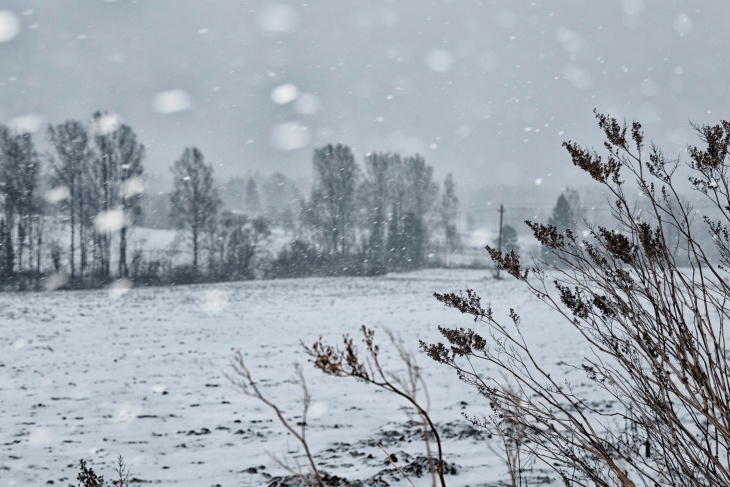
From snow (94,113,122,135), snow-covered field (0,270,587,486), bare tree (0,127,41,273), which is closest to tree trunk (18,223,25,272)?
bare tree (0,127,41,273)

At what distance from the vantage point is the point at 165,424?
5.79 m

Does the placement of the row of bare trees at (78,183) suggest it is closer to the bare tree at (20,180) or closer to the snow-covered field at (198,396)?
the bare tree at (20,180)

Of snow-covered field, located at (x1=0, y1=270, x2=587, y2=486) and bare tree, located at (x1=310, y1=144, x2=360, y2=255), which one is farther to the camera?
bare tree, located at (x1=310, y1=144, x2=360, y2=255)

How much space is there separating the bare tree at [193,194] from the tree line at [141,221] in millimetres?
69

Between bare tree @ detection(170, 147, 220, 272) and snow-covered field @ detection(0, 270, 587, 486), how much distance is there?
48.0 feet

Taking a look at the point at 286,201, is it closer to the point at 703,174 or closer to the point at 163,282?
the point at 163,282

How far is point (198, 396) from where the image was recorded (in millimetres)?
7070

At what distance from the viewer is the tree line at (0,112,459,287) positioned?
26422 mm

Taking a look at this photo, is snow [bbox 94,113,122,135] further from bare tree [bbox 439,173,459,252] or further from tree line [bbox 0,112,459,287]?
bare tree [bbox 439,173,459,252]

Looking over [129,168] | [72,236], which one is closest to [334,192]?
[129,168]

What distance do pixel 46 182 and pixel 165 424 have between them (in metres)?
27.7

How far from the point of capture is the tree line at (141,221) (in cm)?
2642

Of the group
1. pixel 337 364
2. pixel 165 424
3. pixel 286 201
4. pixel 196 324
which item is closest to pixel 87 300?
pixel 196 324

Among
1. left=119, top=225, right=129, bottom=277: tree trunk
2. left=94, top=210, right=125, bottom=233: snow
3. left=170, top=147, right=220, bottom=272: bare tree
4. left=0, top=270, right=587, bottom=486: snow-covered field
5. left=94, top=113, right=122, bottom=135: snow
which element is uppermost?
left=94, top=113, right=122, bottom=135: snow
